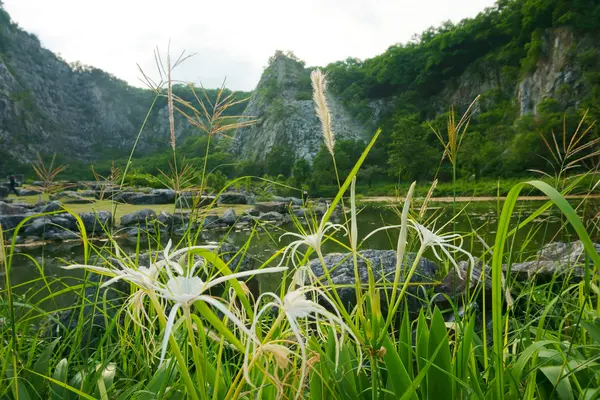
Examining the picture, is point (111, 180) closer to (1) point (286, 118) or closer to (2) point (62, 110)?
(1) point (286, 118)

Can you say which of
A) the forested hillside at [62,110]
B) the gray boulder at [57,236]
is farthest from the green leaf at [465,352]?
the forested hillside at [62,110]

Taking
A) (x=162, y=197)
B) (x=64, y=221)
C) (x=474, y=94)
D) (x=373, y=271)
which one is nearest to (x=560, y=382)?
(x=373, y=271)

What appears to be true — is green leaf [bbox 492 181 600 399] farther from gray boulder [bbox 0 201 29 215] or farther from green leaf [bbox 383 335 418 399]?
gray boulder [bbox 0 201 29 215]

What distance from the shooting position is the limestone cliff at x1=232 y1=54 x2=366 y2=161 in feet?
112

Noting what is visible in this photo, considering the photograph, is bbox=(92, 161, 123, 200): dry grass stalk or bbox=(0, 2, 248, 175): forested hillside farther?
bbox=(0, 2, 248, 175): forested hillside

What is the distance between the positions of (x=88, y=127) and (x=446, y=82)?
38429mm

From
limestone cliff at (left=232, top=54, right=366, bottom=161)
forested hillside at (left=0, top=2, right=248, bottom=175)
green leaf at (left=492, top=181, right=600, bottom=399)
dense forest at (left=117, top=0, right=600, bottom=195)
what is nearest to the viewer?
green leaf at (left=492, top=181, right=600, bottom=399)

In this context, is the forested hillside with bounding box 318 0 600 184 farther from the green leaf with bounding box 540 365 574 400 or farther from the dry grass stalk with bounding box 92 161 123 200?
the green leaf with bounding box 540 365 574 400

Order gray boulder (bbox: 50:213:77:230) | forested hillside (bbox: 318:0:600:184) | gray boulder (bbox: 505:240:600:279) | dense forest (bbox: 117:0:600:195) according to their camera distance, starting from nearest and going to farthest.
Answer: gray boulder (bbox: 505:240:600:279)
gray boulder (bbox: 50:213:77:230)
dense forest (bbox: 117:0:600:195)
forested hillside (bbox: 318:0:600:184)

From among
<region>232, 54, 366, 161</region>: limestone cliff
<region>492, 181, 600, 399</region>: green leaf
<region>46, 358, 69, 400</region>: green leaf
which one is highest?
<region>232, 54, 366, 161</region>: limestone cliff

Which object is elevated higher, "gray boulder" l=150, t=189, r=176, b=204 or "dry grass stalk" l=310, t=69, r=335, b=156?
"dry grass stalk" l=310, t=69, r=335, b=156

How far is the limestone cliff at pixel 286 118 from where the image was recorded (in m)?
34.2

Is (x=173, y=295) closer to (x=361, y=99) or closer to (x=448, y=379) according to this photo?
(x=448, y=379)

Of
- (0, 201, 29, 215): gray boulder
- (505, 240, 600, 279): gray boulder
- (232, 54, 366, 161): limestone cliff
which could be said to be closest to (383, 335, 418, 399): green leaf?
(505, 240, 600, 279): gray boulder
